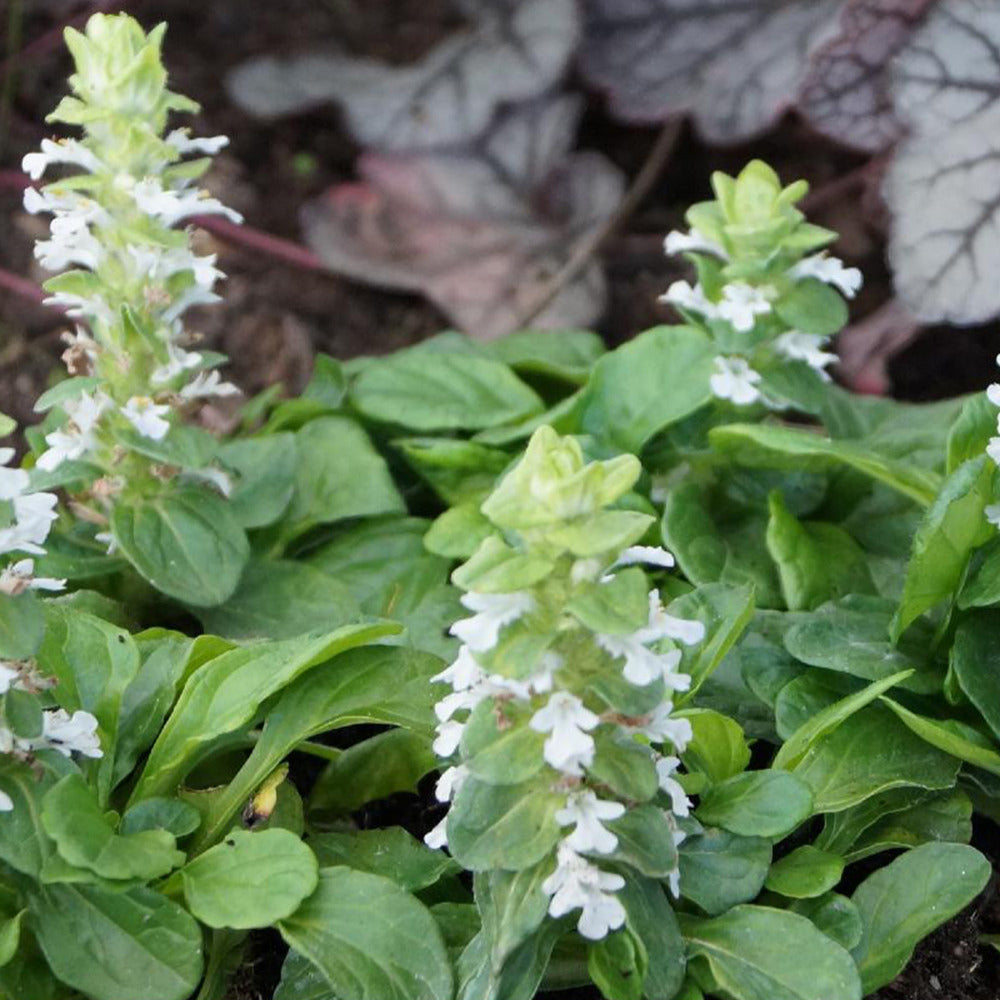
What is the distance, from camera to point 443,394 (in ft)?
6.25

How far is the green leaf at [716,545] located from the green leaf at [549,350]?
0.31 m

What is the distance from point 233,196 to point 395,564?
124 centimetres

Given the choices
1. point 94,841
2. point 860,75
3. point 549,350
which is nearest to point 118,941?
point 94,841

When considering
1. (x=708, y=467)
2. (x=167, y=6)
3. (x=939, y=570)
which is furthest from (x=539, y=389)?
(x=167, y=6)

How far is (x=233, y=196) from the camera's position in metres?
2.80

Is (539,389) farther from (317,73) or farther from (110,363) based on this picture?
(317,73)

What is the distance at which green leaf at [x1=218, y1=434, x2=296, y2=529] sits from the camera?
1.77 metres

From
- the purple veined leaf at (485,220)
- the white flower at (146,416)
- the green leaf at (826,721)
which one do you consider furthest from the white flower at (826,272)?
the purple veined leaf at (485,220)

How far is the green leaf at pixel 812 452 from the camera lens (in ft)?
5.29

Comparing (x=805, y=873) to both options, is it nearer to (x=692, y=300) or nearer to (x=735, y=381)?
(x=735, y=381)

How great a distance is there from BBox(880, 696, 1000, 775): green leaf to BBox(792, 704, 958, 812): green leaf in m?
0.01

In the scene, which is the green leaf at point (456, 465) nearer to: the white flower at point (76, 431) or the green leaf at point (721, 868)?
the white flower at point (76, 431)

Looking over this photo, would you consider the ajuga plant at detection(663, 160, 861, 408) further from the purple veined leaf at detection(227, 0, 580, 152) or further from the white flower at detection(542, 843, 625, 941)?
the purple veined leaf at detection(227, 0, 580, 152)

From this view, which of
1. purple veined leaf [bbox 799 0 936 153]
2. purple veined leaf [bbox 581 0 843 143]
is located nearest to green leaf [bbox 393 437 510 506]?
purple veined leaf [bbox 799 0 936 153]
